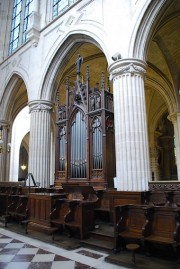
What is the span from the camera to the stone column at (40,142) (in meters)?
8.91

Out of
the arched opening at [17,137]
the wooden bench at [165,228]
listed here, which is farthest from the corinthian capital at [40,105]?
the arched opening at [17,137]

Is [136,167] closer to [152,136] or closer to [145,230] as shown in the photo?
[145,230]

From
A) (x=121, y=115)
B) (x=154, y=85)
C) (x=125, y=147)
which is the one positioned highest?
(x=154, y=85)

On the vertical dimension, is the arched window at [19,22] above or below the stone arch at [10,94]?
above

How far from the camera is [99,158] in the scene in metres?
6.98

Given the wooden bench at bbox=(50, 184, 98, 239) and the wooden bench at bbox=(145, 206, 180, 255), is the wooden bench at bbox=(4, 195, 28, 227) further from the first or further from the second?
the wooden bench at bbox=(145, 206, 180, 255)

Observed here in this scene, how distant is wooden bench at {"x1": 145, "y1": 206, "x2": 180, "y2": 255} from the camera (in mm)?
3385

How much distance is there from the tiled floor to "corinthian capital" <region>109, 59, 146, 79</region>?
4519 millimetres

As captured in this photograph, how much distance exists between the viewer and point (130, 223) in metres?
4.12

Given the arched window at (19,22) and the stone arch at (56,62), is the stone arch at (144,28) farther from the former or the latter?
the arched window at (19,22)

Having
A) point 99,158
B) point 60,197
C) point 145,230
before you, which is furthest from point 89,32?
point 145,230

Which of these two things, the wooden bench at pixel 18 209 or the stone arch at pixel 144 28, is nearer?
the wooden bench at pixel 18 209

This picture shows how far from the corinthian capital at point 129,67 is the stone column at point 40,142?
13.6 ft

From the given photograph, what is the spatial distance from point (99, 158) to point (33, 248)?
3.28 metres
